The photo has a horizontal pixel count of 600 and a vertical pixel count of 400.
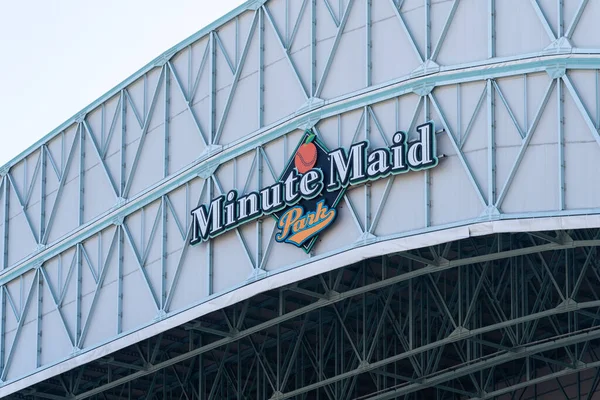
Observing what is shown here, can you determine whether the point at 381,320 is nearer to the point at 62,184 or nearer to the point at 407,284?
the point at 407,284

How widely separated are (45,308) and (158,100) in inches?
366

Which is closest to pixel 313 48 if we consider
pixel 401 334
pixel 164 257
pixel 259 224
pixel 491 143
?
pixel 259 224

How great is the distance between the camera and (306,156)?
42469 mm

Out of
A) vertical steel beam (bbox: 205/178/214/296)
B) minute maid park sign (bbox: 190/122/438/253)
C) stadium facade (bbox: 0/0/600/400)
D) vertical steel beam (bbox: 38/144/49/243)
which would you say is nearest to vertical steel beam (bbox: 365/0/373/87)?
stadium facade (bbox: 0/0/600/400)

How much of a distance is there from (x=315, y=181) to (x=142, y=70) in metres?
10.2

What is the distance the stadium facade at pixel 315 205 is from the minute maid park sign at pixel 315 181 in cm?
6

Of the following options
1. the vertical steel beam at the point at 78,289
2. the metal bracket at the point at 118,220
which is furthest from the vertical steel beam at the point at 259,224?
the vertical steel beam at the point at 78,289

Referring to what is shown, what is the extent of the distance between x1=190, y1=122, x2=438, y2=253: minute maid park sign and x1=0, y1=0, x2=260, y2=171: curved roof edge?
581cm

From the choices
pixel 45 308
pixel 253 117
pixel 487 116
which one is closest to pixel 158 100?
pixel 253 117

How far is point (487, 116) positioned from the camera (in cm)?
3891

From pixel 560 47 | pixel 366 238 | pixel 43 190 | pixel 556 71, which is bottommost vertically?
pixel 366 238

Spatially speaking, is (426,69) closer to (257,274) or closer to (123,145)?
(257,274)

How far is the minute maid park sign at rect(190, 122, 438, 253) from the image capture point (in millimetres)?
39875

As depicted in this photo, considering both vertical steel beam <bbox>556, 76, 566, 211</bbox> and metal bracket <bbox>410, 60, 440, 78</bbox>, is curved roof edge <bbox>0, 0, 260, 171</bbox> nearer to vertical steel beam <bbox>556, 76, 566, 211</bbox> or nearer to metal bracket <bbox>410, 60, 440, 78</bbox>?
metal bracket <bbox>410, 60, 440, 78</bbox>
